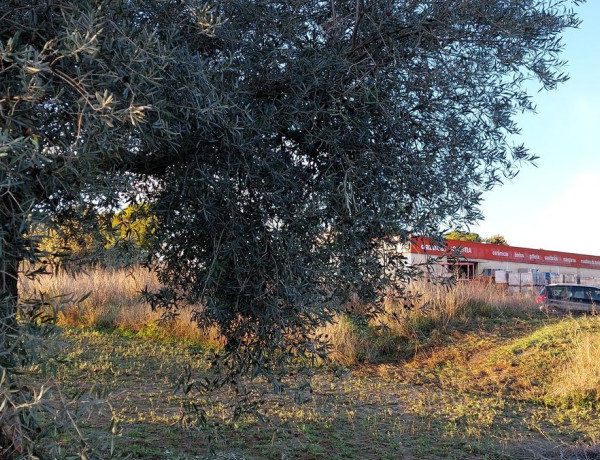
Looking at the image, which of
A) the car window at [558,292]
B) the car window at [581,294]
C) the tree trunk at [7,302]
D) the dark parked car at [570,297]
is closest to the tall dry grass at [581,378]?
the dark parked car at [570,297]

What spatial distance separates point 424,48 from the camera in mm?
4309

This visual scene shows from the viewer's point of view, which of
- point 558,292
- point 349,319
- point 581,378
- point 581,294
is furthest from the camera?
point 581,294

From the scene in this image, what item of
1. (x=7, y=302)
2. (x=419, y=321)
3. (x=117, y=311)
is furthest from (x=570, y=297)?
(x=7, y=302)

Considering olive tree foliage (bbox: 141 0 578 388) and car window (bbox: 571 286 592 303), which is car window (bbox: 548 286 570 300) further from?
olive tree foliage (bbox: 141 0 578 388)

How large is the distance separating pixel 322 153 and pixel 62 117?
1.81 m

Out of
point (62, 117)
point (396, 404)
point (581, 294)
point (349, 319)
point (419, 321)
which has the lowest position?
point (396, 404)

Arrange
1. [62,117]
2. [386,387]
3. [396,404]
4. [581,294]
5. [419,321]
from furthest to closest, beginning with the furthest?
[581,294] < [419,321] < [386,387] < [396,404] < [62,117]

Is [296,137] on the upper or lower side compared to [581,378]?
upper

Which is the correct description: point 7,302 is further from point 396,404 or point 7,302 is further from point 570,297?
point 570,297

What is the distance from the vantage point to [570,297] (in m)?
17.9

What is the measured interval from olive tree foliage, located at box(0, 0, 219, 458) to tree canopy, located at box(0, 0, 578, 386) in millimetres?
25

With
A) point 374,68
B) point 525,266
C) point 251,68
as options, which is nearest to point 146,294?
point 251,68

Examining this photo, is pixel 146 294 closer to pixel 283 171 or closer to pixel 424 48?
pixel 283 171

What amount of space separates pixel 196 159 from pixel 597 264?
188 ft
